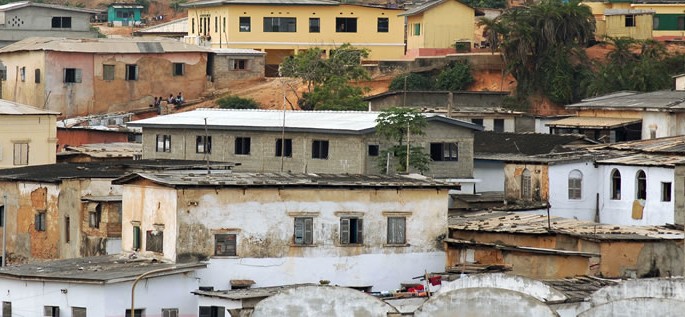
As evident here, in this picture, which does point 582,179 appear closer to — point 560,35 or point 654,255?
point 654,255

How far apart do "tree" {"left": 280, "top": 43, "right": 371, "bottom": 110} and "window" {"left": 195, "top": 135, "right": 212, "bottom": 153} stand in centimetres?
972

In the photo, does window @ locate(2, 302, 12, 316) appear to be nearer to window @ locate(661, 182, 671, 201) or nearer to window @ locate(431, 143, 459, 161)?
window @ locate(661, 182, 671, 201)

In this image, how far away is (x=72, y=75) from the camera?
71875 mm

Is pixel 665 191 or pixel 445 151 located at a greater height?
pixel 445 151

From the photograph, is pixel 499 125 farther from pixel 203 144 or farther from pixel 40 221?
pixel 40 221

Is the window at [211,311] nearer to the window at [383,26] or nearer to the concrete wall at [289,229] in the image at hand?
the concrete wall at [289,229]

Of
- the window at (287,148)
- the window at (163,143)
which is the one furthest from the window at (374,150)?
the window at (163,143)

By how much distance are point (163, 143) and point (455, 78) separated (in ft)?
53.7

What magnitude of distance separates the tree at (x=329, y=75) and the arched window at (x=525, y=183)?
15826 millimetres

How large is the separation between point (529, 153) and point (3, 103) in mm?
15994

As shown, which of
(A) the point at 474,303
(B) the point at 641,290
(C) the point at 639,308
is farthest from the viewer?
(B) the point at 641,290

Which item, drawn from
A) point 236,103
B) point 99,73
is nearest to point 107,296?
point 236,103

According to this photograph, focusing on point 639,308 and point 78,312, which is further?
point 78,312

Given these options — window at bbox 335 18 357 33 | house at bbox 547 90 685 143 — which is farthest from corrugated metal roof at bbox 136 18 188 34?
house at bbox 547 90 685 143
